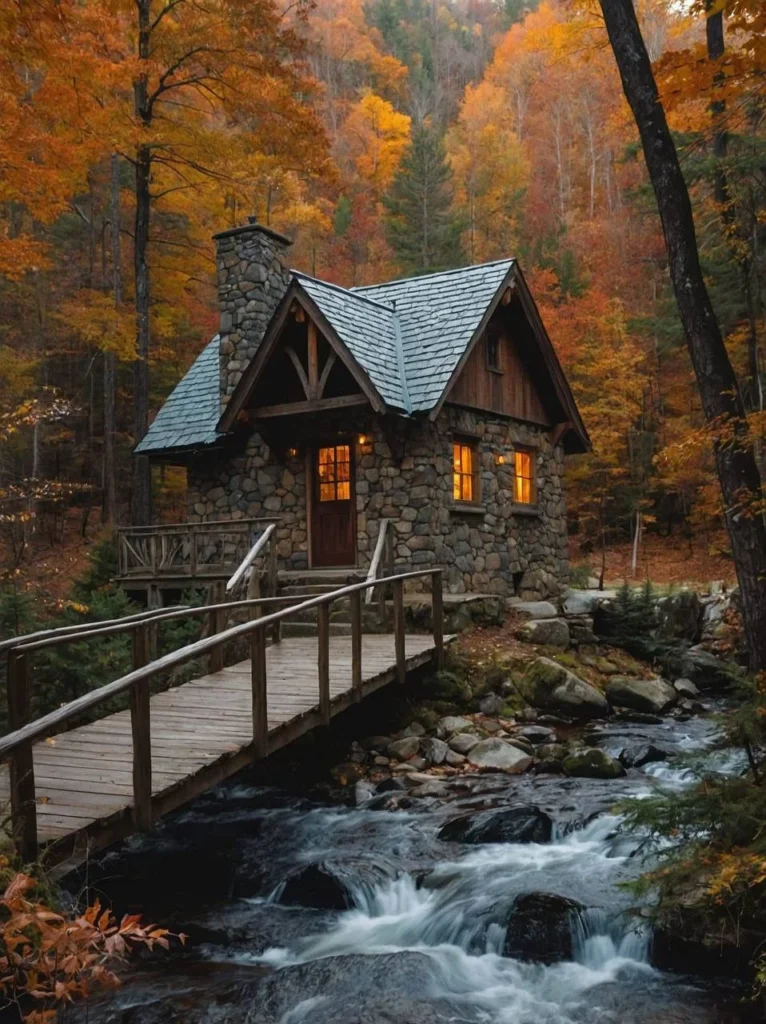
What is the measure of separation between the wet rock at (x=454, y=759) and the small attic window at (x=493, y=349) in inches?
308

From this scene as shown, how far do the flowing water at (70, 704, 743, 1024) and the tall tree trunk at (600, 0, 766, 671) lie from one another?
138 centimetres

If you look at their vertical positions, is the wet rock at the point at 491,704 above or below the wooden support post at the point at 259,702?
below

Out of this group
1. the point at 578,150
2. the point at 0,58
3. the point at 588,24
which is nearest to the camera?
the point at 0,58

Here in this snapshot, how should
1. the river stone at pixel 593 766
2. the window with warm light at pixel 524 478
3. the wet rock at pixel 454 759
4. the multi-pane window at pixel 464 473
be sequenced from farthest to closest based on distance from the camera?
the window with warm light at pixel 524 478, the multi-pane window at pixel 464 473, the wet rock at pixel 454 759, the river stone at pixel 593 766

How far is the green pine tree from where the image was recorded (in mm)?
29656

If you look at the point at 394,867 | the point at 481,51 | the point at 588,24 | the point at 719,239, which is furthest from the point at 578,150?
the point at 394,867

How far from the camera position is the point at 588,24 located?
1085 cm

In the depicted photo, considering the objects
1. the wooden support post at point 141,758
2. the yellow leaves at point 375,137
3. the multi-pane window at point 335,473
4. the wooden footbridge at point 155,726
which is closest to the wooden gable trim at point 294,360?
A: the multi-pane window at point 335,473

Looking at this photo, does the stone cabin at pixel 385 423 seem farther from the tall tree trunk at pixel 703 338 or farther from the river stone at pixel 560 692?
the tall tree trunk at pixel 703 338

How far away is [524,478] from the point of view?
16.3 metres

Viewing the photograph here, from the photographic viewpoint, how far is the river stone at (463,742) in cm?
922

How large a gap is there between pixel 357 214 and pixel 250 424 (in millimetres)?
22988

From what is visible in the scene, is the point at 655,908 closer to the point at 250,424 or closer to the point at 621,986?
the point at 621,986

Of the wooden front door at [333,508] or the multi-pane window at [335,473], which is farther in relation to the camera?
the multi-pane window at [335,473]
